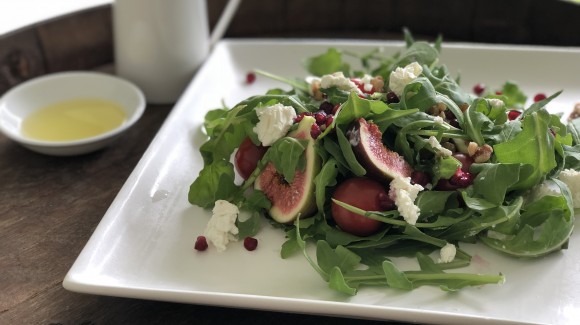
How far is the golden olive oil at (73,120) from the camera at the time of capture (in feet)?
6.86

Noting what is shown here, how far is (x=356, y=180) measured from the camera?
1585mm

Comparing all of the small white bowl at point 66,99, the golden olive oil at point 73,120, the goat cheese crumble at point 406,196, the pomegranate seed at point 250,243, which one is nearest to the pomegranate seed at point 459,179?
the goat cheese crumble at point 406,196

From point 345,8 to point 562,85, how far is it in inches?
38.5

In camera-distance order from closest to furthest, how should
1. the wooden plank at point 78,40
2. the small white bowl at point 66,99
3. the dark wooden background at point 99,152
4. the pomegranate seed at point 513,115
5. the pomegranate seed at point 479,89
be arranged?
the dark wooden background at point 99,152 → the pomegranate seed at point 513,115 → the small white bowl at point 66,99 → the pomegranate seed at point 479,89 → the wooden plank at point 78,40

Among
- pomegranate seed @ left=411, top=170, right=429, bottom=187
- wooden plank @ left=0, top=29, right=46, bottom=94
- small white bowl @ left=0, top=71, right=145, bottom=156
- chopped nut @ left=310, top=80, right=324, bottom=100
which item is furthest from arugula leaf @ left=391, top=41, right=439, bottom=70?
wooden plank @ left=0, top=29, right=46, bottom=94

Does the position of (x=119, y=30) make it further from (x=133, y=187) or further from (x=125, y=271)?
(x=125, y=271)

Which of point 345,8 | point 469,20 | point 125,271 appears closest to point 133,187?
point 125,271

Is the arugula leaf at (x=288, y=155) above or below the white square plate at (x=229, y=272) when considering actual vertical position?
above

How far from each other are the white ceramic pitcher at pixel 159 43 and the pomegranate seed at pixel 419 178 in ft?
3.62

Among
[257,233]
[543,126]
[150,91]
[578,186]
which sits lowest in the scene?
[150,91]

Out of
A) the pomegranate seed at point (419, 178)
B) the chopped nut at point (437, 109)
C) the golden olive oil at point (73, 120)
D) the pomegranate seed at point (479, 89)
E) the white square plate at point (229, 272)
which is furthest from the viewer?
the pomegranate seed at point (479, 89)

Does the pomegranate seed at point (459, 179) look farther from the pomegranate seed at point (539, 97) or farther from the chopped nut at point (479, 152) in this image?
the pomegranate seed at point (539, 97)

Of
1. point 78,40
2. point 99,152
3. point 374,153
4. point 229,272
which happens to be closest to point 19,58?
point 78,40

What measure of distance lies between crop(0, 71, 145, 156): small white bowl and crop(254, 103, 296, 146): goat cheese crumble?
1.87ft
